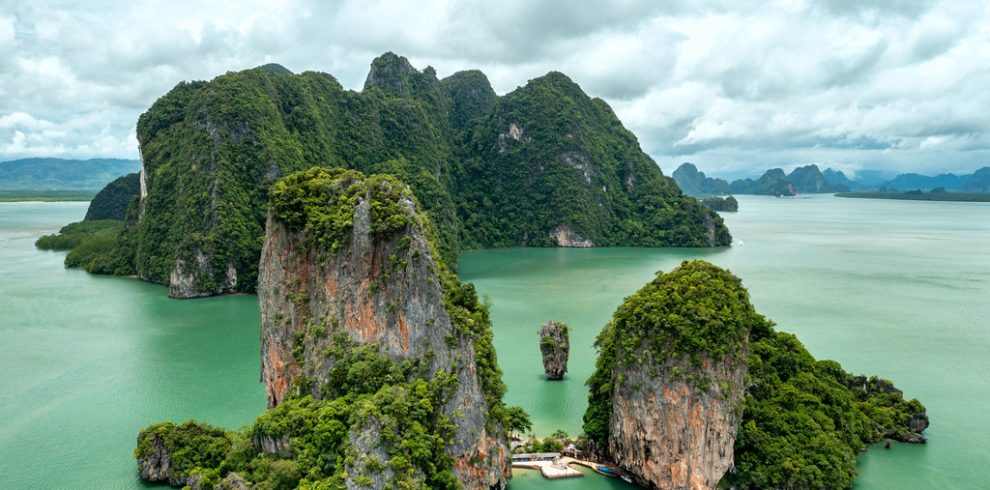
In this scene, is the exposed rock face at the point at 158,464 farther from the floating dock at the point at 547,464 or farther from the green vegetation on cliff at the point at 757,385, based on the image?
the green vegetation on cliff at the point at 757,385

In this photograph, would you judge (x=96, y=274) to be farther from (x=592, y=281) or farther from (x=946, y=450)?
(x=946, y=450)

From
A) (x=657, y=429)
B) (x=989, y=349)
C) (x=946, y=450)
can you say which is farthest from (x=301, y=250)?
(x=989, y=349)

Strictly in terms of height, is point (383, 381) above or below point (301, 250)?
below

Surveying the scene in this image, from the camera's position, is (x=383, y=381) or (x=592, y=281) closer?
(x=383, y=381)

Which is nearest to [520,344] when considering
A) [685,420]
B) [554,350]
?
[554,350]

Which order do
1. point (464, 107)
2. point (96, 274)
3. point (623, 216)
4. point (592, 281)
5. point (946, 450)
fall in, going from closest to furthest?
point (946, 450), point (592, 281), point (96, 274), point (623, 216), point (464, 107)

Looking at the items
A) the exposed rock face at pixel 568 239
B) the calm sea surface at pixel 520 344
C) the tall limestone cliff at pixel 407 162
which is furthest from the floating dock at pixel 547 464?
the exposed rock face at pixel 568 239

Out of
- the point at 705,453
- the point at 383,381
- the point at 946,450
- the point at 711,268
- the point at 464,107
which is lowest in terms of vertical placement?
the point at 946,450
